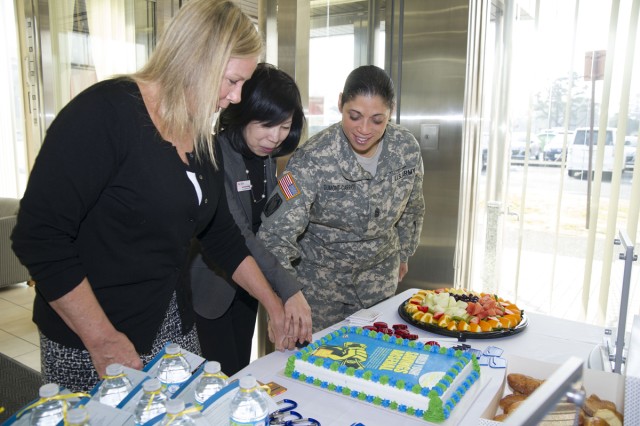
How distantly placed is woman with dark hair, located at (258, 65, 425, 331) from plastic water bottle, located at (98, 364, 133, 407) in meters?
0.93

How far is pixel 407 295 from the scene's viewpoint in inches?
76.0

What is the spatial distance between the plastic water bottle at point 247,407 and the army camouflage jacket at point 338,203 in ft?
3.14

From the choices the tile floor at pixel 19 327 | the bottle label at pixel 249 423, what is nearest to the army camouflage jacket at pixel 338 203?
the bottle label at pixel 249 423

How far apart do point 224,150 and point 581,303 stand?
5.98ft

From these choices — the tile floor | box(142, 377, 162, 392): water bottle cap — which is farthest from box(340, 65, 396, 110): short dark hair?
the tile floor

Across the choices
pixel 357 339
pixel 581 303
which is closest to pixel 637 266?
pixel 581 303

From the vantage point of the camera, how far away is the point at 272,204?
1.76m

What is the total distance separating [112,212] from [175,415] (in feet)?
1.82

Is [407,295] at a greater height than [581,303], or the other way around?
[407,295]

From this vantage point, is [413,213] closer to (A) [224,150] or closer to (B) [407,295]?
(B) [407,295]

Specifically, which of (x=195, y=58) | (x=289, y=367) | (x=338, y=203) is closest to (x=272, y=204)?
A: (x=338, y=203)

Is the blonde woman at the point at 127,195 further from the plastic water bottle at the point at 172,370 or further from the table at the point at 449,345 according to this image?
the table at the point at 449,345

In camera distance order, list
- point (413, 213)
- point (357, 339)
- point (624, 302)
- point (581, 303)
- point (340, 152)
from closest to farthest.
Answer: point (624, 302), point (357, 339), point (340, 152), point (413, 213), point (581, 303)

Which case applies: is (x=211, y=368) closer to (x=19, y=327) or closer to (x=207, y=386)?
(x=207, y=386)
